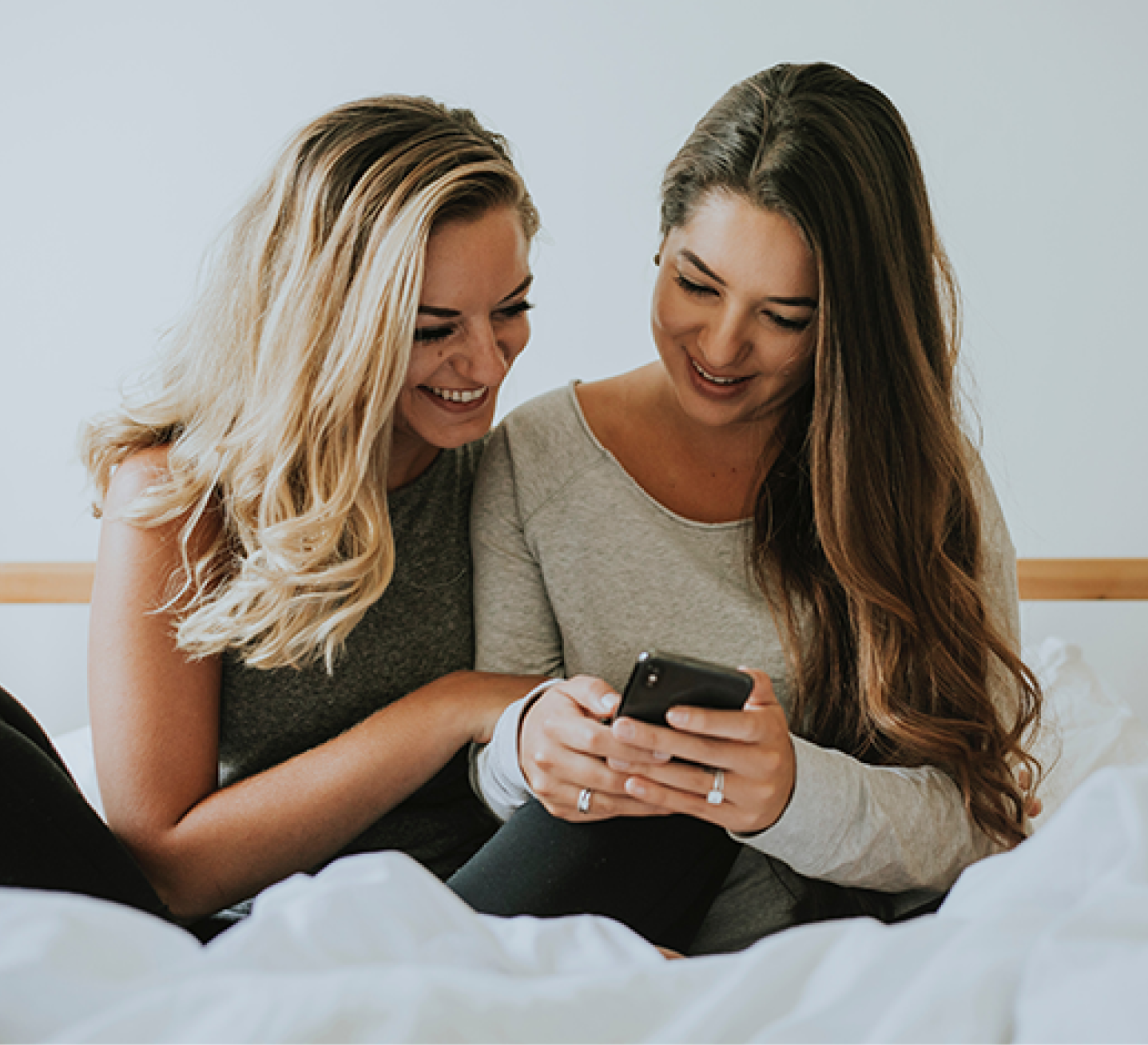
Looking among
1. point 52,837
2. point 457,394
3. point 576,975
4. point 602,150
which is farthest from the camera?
point 602,150

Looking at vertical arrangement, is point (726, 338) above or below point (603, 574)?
above

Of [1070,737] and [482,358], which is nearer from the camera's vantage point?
[482,358]

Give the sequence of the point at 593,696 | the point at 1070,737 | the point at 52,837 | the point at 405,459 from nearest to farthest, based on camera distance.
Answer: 1. the point at 52,837
2. the point at 593,696
3. the point at 405,459
4. the point at 1070,737

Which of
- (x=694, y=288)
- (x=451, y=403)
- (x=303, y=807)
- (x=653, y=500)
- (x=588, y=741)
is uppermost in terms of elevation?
(x=694, y=288)

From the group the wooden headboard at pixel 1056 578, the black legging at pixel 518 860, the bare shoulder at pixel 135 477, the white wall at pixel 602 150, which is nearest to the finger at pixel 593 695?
the black legging at pixel 518 860

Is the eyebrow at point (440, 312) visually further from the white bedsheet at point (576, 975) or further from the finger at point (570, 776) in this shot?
the white bedsheet at point (576, 975)

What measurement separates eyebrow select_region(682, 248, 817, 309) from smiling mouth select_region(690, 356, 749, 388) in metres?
0.10

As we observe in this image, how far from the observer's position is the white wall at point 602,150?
1.63m

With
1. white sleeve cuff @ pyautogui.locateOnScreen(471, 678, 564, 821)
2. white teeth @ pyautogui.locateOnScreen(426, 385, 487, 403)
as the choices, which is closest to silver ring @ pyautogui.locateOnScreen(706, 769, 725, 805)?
white sleeve cuff @ pyautogui.locateOnScreen(471, 678, 564, 821)

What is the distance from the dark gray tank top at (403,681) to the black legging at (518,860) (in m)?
0.17

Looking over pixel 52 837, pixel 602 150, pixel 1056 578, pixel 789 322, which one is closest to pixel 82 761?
pixel 52 837

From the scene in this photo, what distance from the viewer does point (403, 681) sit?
1107 millimetres

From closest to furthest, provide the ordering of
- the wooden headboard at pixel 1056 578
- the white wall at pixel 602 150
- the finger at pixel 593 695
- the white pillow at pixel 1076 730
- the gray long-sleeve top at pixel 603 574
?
the finger at pixel 593 695 → the gray long-sleeve top at pixel 603 574 → the white pillow at pixel 1076 730 → the white wall at pixel 602 150 → the wooden headboard at pixel 1056 578

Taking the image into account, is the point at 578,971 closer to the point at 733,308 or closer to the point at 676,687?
the point at 676,687
